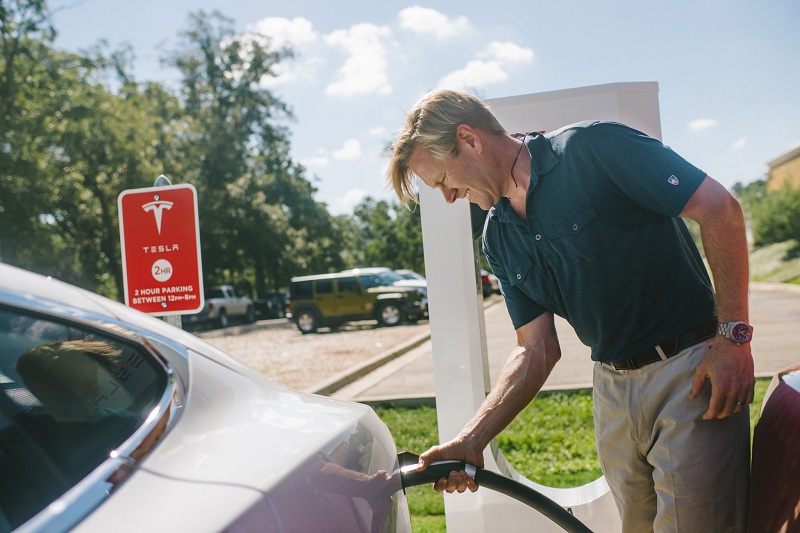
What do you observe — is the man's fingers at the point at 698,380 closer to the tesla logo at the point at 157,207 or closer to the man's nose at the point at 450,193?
the man's nose at the point at 450,193

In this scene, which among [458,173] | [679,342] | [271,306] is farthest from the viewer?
[271,306]

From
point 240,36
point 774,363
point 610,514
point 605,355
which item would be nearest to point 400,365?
point 774,363

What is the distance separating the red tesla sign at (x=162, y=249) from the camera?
3.50m

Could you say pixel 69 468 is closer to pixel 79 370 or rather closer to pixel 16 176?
pixel 79 370

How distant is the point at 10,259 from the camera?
2469 centimetres

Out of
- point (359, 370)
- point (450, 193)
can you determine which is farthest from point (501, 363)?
point (450, 193)

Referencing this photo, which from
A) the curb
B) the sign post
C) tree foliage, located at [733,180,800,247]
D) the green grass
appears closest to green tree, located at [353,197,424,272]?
tree foliage, located at [733,180,800,247]

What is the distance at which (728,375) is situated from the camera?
1918 millimetres

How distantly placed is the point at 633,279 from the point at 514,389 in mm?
532

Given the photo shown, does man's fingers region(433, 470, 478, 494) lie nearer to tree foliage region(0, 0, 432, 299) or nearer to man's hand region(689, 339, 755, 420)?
man's hand region(689, 339, 755, 420)

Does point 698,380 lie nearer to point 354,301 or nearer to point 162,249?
point 162,249

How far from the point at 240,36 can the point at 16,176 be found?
17.1 metres

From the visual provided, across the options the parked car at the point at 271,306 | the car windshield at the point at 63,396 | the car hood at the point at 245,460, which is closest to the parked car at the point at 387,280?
the parked car at the point at 271,306

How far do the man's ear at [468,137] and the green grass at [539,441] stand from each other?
2.45 metres
